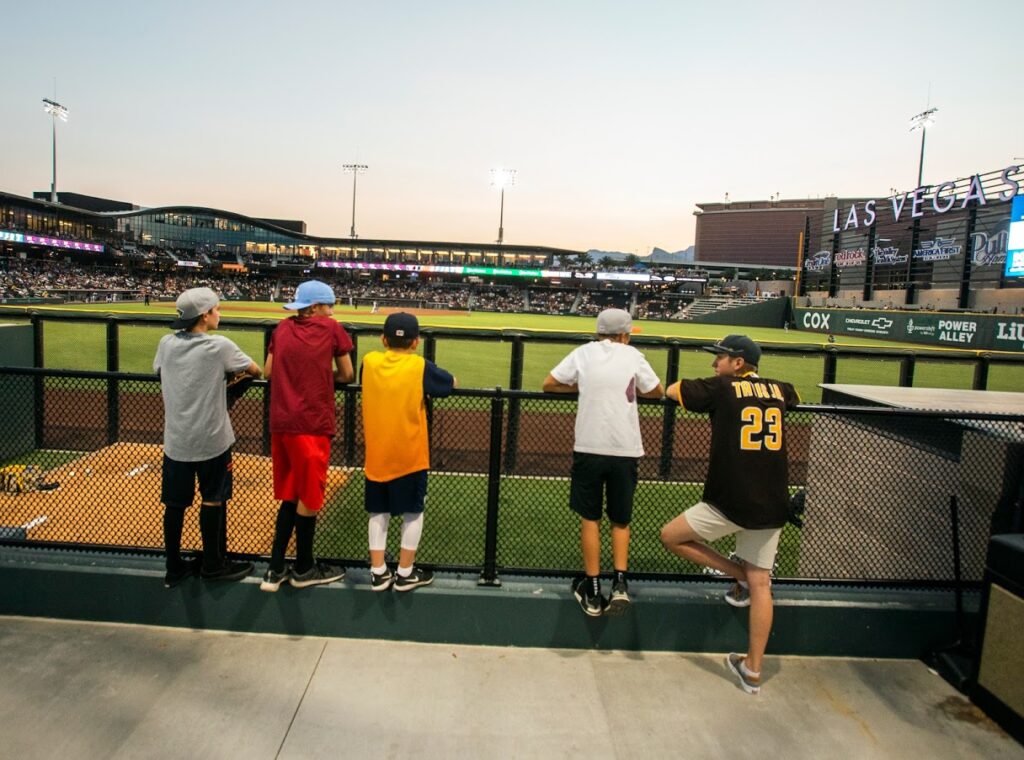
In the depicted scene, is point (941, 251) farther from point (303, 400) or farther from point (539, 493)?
point (303, 400)

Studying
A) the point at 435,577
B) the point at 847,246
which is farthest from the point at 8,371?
the point at 847,246

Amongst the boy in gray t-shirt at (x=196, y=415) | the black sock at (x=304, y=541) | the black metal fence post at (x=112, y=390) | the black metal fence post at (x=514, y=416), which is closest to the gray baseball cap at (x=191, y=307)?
the boy in gray t-shirt at (x=196, y=415)

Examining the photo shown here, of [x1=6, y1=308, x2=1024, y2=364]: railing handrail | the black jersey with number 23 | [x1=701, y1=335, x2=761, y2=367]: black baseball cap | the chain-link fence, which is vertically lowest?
the chain-link fence

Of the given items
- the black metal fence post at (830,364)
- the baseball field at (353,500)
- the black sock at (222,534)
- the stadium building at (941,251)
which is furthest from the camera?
the stadium building at (941,251)

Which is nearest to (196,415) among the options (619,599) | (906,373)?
(619,599)

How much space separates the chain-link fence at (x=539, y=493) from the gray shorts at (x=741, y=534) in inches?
24.3

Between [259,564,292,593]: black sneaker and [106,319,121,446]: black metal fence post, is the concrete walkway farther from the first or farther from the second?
[106,319,121,446]: black metal fence post

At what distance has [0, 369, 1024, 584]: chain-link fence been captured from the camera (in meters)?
3.88

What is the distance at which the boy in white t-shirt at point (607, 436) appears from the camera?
336 cm

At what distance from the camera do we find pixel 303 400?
10.9 ft

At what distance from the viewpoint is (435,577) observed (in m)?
3.75

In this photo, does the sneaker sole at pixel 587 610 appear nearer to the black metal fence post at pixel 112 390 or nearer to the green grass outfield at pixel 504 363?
the black metal fence post at pixel 112 390

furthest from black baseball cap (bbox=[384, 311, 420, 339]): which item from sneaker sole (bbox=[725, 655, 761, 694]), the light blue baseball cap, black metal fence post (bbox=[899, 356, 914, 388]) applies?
black metal fence post (bbox=[899, 356, 914, 388])

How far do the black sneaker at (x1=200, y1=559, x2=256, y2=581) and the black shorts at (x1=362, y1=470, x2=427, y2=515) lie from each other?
919 mm
